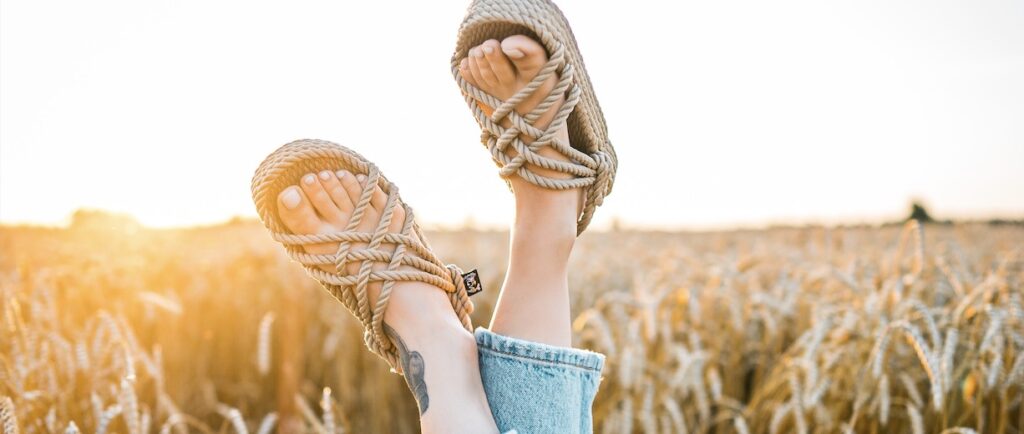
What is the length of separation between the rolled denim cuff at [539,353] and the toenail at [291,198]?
0.51 metres

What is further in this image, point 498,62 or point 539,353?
point 498,62

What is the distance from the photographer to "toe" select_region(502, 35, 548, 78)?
1545mm

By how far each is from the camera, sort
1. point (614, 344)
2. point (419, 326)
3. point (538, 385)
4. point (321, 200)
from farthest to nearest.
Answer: point (614, 344)
point (321, 200)
point (419, 326)
point (538, 385)

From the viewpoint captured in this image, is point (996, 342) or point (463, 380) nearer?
point (463, 380)

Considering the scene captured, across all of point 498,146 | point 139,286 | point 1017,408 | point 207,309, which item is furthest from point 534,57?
point 207,309

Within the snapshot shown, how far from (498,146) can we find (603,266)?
2.52m

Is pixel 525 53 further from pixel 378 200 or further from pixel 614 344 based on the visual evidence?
pixel 614 344

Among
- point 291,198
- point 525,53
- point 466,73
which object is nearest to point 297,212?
point 291,198

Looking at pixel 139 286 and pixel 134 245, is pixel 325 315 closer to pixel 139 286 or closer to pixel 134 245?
pixel 139 286

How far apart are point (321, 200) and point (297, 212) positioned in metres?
0.06

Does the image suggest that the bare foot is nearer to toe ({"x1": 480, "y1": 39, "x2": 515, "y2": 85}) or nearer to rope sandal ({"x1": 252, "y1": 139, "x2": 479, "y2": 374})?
toe ({"x1": 480, "y1": 39, "x2": 515, "y2": 85})

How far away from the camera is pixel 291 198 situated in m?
1.52

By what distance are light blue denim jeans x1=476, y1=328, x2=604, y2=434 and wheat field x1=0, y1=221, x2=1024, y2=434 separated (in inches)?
12.9

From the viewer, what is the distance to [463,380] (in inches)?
54.2
